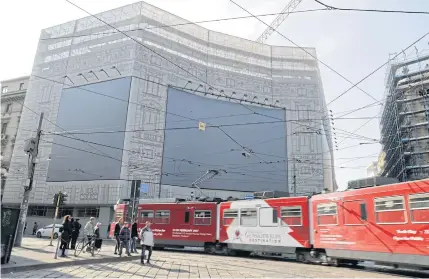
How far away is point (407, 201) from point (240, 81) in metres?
35.2

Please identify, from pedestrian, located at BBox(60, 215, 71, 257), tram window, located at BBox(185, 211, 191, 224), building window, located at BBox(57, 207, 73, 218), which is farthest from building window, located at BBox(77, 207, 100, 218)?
pedestrian, located at BBox(60, 215, 71, 257)

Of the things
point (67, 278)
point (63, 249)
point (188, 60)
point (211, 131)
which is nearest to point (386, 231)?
point (67, 278)

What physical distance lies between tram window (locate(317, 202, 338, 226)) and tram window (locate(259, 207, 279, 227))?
6.95ft

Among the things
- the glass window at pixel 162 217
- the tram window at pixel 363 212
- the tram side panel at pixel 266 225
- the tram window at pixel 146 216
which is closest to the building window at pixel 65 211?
the tram window at pixel 146 216

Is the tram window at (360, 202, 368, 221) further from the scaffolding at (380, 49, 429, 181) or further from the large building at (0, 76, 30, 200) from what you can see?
the large building at (0, 76, 30, 200)

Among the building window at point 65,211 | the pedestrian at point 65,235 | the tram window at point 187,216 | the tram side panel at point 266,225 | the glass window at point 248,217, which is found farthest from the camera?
the building window at point 65,211

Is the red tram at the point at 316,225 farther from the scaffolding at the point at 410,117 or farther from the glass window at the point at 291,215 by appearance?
the scaffolding at the point at 410,117

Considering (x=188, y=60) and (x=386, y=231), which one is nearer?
(x=386, y=231)

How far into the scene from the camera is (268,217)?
15.4 m

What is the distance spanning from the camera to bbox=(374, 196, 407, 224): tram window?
10695mm

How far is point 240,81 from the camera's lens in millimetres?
44312

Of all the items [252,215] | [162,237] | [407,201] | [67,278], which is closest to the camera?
[67,278]

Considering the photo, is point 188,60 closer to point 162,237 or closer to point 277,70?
point 277,70

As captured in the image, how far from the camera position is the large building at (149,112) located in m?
34.2
